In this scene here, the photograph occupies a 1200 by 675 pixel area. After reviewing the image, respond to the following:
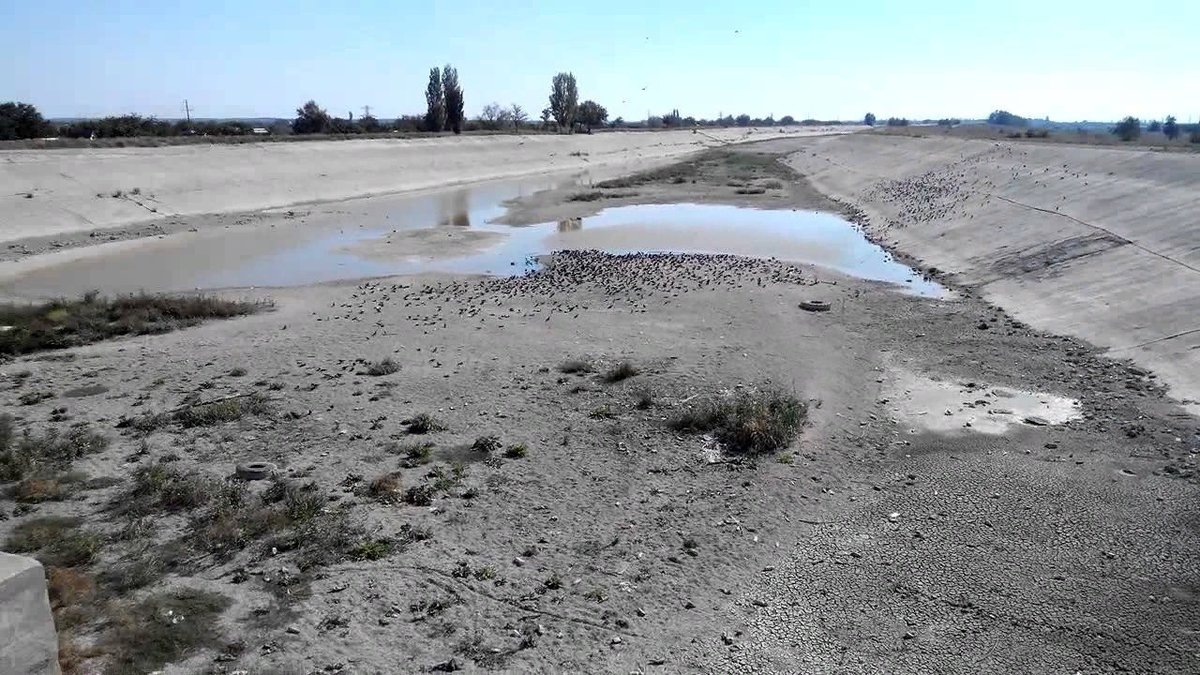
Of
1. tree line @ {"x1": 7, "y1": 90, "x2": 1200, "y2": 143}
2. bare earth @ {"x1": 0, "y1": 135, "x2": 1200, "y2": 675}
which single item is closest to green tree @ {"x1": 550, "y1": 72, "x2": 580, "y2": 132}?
tree line @ {"x1": 7, "y1": 90, "x2": 1200, "y2": 143}

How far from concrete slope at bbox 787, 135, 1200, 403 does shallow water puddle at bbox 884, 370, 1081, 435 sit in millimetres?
1967

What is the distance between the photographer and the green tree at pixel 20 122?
4791 cm

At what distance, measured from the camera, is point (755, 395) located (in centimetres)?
1277

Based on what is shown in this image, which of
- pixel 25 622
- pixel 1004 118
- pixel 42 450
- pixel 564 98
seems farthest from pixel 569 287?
pixel 1004 118

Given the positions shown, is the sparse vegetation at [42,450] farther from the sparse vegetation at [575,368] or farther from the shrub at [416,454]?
the sparse vegetation at [575,368]

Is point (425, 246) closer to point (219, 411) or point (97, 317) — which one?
point (97, 317)

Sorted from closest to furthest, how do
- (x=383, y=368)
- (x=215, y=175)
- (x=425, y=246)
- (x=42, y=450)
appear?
1. (x=42, y=450)
2. (x=383, y=368)
3. (x=425, y=246)
4. (x=215, y=175)

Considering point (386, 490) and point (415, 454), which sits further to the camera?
point (415, 454)

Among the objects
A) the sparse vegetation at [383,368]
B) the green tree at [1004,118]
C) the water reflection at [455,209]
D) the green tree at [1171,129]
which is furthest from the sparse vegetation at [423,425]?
the green tree at [1004,118]

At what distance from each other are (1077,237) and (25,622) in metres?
25.2

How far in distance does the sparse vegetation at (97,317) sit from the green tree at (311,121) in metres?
69.6

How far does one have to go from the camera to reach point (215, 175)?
42.2 metres

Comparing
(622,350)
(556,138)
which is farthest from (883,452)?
(556,138)

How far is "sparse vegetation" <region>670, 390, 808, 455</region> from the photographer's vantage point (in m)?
11.1
